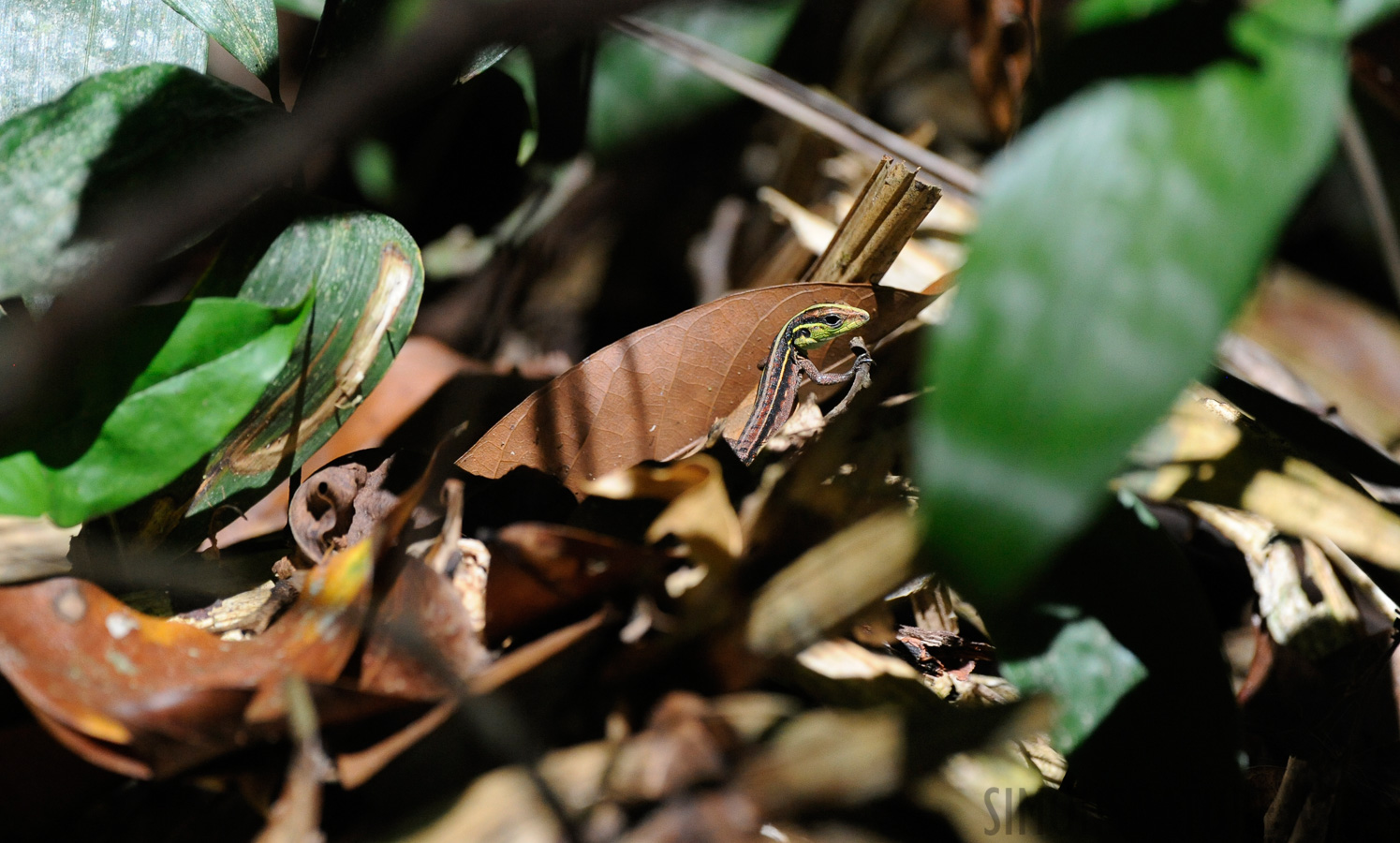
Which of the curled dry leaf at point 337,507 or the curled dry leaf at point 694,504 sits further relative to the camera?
the curled dry leaf at point 337,507

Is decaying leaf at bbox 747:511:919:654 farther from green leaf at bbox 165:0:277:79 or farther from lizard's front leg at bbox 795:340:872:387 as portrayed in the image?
green leaf at bbox 165:0:277:79

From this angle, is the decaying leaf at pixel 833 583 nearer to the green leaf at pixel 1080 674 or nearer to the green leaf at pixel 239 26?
the green leaf at pixel 1080 674

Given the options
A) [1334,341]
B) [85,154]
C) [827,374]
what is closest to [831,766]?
[827,374]

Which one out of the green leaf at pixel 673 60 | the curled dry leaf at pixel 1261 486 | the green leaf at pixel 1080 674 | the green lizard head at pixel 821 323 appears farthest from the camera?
the green leaf at pixel 673 60

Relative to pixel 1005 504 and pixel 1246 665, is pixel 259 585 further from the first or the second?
pixel 1246 665

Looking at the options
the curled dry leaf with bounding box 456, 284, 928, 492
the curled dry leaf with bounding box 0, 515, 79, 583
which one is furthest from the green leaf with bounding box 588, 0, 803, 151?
the curled dry leaf with bounding box 0, 515, 79, 583

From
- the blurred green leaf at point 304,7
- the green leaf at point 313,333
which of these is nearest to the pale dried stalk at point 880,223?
the green leaf at point 313,333

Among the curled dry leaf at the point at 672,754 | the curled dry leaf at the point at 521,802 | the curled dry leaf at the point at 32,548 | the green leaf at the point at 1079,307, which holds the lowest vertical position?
the curled dry leaf at the point at 32,548
